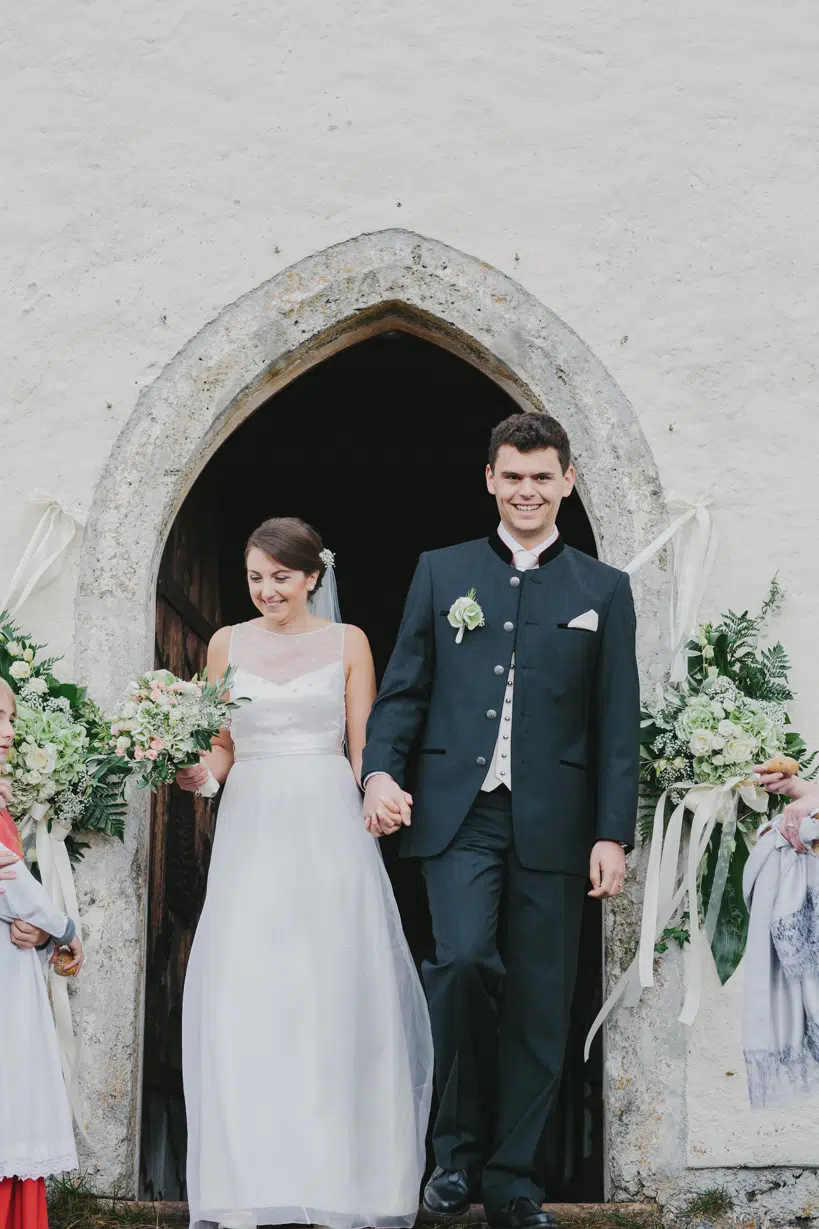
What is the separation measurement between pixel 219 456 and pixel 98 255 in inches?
83.1

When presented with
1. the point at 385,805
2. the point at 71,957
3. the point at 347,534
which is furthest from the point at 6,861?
the point at 347,534

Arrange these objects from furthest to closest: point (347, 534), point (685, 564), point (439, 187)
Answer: point (347, 534)
point (439, 187)
point (685, 564)

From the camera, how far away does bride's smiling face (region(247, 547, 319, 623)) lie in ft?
15.9

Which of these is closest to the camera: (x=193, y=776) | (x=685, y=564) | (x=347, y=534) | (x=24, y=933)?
(x=24, y=933)

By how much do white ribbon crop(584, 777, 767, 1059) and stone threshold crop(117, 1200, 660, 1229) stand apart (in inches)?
17.6

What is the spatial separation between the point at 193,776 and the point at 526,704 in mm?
1006

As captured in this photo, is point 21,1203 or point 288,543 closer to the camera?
point 21,1203

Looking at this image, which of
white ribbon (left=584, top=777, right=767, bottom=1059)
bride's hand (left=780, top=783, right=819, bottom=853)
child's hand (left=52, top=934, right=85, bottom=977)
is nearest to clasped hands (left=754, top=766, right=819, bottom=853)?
bride's hand (left=780, top=783, right=819, bottom=853)

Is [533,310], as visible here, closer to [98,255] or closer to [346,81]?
[346,81]

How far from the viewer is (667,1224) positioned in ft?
15.4

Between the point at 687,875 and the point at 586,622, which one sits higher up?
the point at 586,622

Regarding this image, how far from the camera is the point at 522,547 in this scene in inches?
177

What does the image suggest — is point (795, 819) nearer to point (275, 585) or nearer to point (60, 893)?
point (275, 585)
